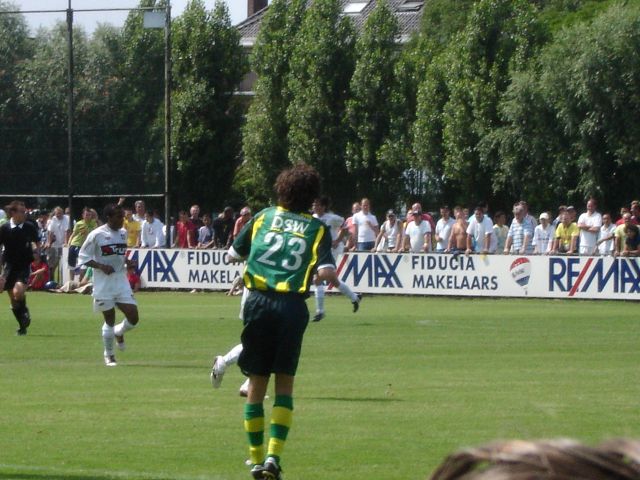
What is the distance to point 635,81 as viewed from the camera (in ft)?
137

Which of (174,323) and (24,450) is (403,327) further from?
(24,450)

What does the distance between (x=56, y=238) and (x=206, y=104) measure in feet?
69.5

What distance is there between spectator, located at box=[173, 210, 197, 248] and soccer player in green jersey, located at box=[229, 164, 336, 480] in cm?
2606

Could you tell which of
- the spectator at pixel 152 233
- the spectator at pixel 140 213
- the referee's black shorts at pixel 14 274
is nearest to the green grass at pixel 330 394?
the referee's black shorts at pixel 14 274

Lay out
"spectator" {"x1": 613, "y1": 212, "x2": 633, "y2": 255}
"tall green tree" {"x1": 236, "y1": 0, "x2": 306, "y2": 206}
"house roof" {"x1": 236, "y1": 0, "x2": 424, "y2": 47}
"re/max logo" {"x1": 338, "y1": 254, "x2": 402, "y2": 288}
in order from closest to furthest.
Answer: "spectator" {"x1": 613, "y1": 212, "x2": 633, "y2": 255}, "re/max logo" {"x1": 338, "y1": 254, "x2": 402, "y2": 288}, "tall green tree" {"x1": 236, "y1": 0, "x2": 306, "y2": 206}, "house roof" {"x1": 236, "y1": 0, "x2": 424, "y2": 47}

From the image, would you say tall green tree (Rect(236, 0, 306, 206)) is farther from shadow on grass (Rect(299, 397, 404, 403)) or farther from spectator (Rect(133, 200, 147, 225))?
shadow on grass (Rect(299, 397, 404, 403))

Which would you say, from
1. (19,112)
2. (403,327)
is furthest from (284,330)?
(19,112)

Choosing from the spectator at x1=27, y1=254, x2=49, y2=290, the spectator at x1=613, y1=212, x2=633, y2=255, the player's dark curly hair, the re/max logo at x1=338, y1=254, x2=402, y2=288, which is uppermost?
the player's dark curly hair

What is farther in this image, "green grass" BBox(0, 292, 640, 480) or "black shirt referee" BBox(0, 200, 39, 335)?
"black shirt referee" BBox(0, 200, 39, 335)

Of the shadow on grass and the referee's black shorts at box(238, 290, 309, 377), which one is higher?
the referee's black shorts at box(238, 290, 309, 377)

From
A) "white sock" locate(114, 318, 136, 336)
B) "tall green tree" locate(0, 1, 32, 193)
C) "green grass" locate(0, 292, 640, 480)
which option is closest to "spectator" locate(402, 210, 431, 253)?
"green grass" locate(0, 292, 640, 480)

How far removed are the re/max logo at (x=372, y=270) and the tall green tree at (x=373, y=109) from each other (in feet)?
75.3

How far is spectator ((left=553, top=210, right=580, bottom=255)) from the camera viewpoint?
92.8ft

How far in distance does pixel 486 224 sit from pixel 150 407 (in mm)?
18606
